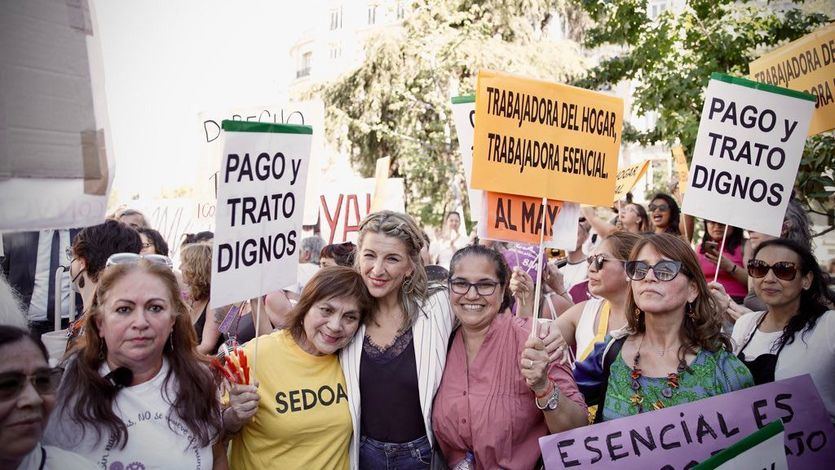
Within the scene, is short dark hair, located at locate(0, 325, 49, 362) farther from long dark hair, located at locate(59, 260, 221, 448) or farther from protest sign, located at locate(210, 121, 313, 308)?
protest sign, located at locate(210, 121, 313, 308)

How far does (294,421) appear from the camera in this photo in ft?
10.5

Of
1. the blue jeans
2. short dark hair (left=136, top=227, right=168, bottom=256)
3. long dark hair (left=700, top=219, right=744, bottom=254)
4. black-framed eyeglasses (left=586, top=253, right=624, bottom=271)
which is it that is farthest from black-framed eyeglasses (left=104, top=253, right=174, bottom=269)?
long dark hair (left=700, top=219, right=744, bottom=254)

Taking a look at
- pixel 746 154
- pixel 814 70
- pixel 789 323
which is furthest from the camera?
pixel 814 70

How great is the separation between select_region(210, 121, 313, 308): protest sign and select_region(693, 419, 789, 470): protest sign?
2.06 meters

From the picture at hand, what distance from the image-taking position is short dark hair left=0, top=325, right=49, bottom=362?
2.01 meters

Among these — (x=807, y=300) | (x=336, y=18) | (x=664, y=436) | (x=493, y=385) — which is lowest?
(x=664, y=436)

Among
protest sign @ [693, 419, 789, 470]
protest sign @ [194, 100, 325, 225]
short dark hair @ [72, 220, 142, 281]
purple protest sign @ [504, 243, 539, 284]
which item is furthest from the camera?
protest sign @ [194, 100, 325, 225]

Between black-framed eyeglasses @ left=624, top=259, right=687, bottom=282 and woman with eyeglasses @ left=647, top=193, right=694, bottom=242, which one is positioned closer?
black-framed eyeglasses @ left=624, top=259, right=687, bottom=282

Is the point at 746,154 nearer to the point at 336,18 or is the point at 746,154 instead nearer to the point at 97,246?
the point at 97,246

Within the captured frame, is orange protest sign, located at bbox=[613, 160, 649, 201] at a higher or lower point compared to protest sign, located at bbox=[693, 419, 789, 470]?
higher

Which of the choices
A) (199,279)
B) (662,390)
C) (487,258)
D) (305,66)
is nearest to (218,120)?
(199,279)

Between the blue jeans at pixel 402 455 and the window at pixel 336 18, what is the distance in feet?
160

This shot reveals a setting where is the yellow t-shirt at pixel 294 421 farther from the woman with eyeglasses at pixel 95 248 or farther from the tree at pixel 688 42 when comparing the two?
the tree at pixel 688 42

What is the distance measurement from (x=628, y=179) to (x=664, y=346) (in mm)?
4875
